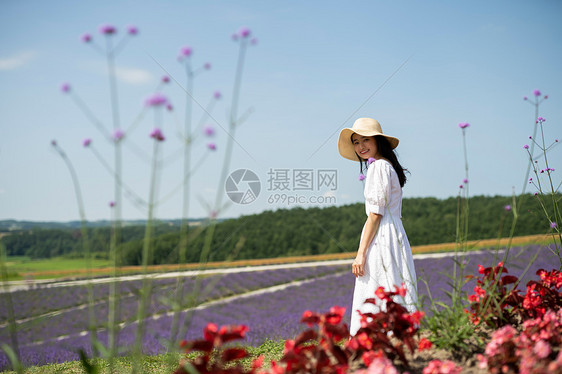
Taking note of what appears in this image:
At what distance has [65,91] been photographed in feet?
5.14

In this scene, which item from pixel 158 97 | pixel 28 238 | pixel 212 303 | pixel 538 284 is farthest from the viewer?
pixel 28 238

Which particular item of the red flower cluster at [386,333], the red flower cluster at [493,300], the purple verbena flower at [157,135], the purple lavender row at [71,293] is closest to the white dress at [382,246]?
the red flower cluster at [493,300]

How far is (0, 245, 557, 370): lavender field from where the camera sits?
192 inches

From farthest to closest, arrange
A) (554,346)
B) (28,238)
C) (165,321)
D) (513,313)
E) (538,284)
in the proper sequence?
(28,238), (165,321), (538,284), (513,313), (554,346)

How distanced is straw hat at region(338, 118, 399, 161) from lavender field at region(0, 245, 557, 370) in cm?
123

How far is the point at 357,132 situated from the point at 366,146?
145 millimetres

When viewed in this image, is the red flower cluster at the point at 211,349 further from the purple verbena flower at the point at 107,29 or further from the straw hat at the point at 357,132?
the straw hat at the point at 357,132

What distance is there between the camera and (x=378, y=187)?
111 inches

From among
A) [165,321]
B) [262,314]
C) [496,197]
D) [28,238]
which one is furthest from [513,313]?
[496,197]

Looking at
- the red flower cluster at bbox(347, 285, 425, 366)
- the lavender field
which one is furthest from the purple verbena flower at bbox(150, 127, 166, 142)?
the lavender field

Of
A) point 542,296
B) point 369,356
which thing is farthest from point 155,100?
point 542,296

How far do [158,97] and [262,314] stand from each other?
511 cm

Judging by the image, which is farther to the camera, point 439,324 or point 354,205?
point 354,205

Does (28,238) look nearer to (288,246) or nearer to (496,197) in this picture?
(288,246)
